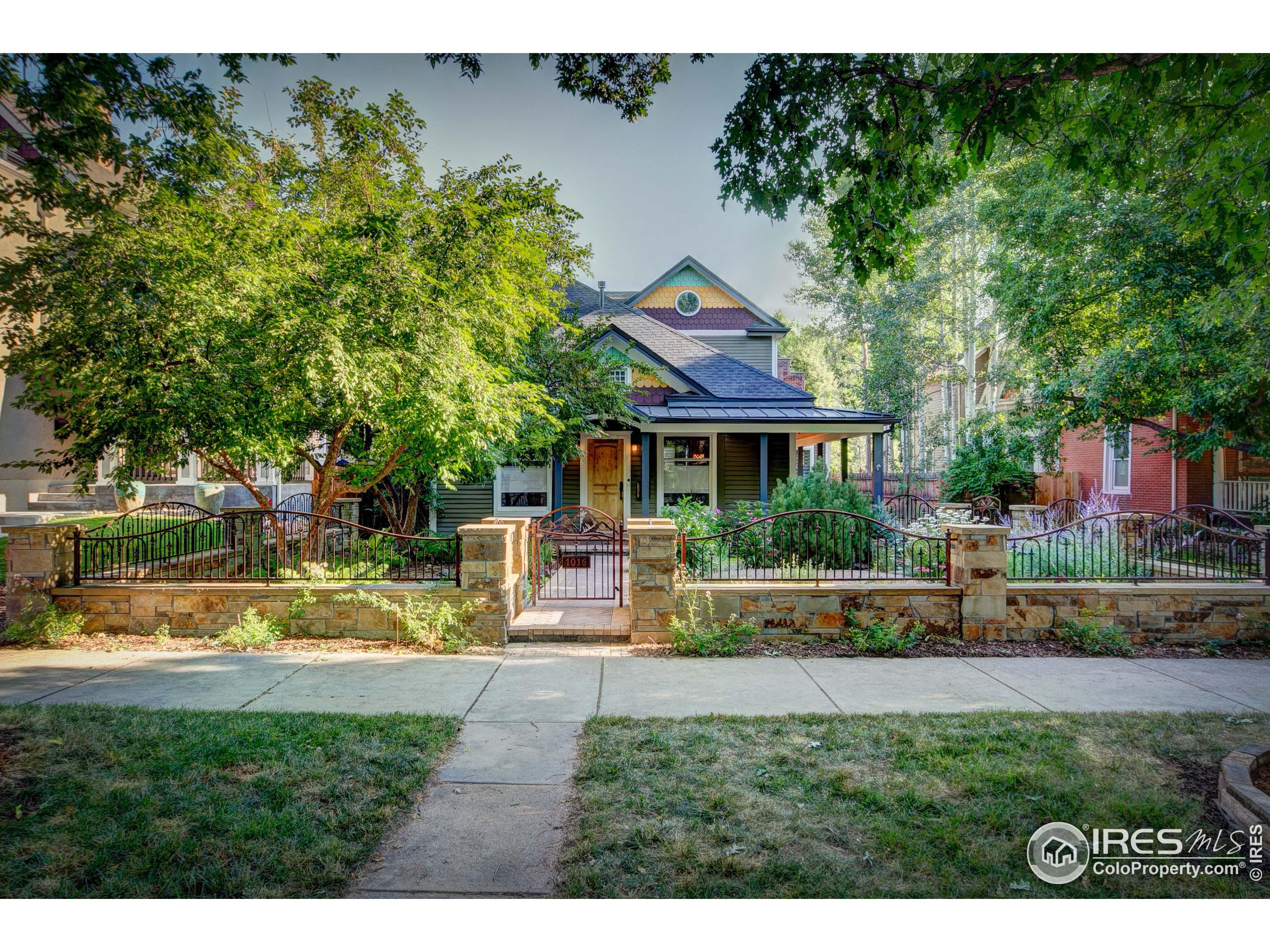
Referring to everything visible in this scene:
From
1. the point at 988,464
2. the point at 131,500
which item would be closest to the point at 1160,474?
the point at 988,464

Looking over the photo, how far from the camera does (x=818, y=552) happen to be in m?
5.75

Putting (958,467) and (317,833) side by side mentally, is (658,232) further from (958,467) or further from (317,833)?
(958,467)

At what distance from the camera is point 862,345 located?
21422mm

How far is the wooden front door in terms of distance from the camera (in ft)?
40.4

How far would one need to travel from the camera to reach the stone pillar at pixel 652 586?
534 centimetres

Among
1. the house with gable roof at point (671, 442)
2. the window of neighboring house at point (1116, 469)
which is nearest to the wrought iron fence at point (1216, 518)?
the window of neighboring house at point (1116, 469)

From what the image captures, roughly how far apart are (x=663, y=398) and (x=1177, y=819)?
35.0 feet

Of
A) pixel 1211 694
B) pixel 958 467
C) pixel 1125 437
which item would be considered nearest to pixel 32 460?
pixel 1211 694

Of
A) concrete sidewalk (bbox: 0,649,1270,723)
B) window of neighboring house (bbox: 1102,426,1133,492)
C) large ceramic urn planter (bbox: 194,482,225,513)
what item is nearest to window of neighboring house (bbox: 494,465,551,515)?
large ceramic urn planter (bbox: 194,482,225,513)

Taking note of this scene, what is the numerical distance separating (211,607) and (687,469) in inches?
342

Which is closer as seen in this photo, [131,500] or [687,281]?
[131,500]

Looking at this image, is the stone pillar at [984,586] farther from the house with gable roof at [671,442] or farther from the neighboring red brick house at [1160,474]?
the neighboring red brick house at [1160,474]

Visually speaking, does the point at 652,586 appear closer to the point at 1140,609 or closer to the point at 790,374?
the point at 1140,609

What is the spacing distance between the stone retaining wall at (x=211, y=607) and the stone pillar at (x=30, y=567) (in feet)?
0.44
